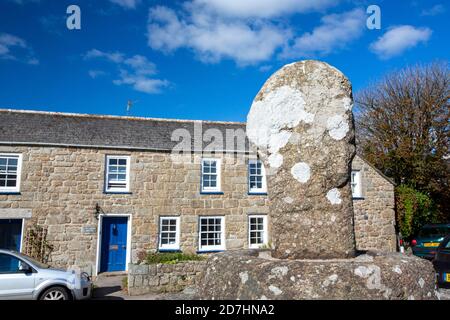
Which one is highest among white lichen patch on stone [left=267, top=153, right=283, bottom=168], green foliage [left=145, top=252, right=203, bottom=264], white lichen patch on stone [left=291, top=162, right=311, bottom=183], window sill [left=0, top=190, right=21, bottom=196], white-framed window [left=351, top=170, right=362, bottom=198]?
white-framed window [left=351, top=170, right=362, bottom=198]

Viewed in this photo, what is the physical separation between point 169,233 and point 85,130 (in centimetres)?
544

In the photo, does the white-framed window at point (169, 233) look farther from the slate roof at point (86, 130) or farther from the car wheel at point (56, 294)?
the car wheel at point (56, 294)

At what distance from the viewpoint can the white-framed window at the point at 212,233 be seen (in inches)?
563

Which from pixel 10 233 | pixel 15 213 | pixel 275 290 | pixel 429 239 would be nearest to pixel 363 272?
pixel 275 290

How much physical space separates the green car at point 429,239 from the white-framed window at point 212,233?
7.53m

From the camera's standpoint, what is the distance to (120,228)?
1357 centimetres

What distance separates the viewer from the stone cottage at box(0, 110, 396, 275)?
42.2ft

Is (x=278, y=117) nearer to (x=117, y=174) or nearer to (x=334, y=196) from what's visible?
(x=334, y=196)

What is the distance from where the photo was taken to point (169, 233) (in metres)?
14.0

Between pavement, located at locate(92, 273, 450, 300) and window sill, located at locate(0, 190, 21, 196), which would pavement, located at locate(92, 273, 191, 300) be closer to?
pavement, located at locate(92, 273, 450, 300)

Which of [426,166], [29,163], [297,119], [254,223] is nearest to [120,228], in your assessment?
[29,163]

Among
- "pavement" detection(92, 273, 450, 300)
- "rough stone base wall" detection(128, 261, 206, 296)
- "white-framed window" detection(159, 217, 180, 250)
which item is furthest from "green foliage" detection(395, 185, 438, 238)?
"rough stone base wall" detection(128, 261, 206, 296)
